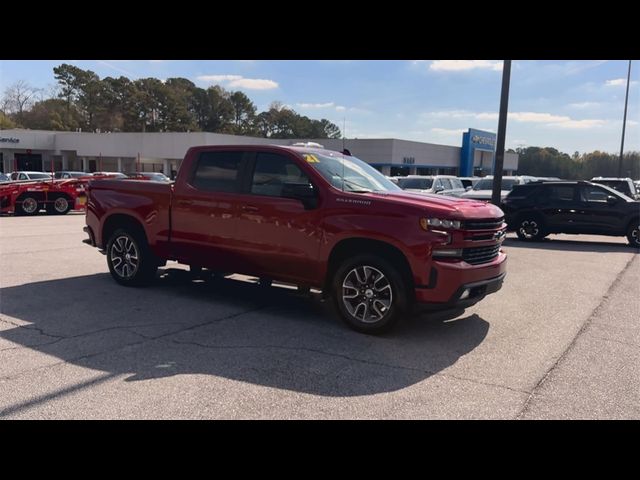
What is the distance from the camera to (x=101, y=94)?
83.5m

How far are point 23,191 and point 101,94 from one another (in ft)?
231

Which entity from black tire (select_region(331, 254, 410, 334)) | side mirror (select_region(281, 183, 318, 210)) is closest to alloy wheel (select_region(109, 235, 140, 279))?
side mirror (select_region(281, 183, 318, 210))

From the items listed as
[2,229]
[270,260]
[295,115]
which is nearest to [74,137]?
[295,115]

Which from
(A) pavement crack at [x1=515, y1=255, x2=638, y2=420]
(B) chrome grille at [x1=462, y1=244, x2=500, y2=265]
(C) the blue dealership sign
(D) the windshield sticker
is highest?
(C) the blue dealership sign

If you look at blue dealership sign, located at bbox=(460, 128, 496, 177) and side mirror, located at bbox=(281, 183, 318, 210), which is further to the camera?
blue dealership sign, located at bbox=(460, 128, 496, 177)

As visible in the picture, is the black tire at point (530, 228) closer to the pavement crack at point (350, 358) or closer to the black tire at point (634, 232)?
the black tire at point (634, 232)

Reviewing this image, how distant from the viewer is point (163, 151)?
51375 millimetres

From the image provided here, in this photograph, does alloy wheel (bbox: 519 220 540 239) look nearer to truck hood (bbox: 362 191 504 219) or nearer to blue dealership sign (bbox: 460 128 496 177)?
truck hood (bbox: 362 191 504 219)

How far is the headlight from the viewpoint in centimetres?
528

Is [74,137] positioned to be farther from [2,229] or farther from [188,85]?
[2,229]

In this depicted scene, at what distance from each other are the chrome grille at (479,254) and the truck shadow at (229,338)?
66 cm

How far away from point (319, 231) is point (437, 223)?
1.31m

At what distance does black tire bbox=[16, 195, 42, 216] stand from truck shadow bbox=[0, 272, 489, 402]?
48.7ft

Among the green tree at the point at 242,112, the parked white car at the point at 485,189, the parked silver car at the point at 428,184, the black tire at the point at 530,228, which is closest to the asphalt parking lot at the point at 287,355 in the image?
the black tire at the point at 530,228
